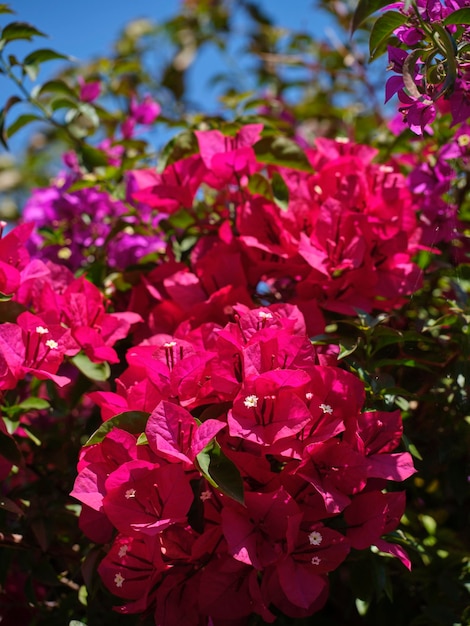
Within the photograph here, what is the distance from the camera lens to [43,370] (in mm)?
759

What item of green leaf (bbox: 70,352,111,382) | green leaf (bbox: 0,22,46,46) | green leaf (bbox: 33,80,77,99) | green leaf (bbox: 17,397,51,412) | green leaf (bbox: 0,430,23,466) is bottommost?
green leaf (bbox: 0,430,23,466)

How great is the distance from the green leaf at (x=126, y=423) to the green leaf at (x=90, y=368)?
0.14 m

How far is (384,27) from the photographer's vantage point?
2.25 ft

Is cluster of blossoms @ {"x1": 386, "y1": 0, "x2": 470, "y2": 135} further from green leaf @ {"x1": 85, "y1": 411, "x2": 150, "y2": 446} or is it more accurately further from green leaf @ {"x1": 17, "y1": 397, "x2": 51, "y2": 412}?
green leaf @ {"x1": 17, "y1": 397, "x2": 51, "y2": 412}

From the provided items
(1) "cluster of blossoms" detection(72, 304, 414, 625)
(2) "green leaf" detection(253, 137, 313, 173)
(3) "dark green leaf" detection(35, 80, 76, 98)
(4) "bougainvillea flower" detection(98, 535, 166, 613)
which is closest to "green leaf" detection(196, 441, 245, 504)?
(1) "cluster of blossoms" detection(72, 304, 414, 625)

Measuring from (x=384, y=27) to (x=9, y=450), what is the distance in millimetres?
594

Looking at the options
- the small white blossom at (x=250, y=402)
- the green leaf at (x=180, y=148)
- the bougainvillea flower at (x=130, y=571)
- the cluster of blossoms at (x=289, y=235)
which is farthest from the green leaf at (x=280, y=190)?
the bougainvillea flower at (x=130, y=571)

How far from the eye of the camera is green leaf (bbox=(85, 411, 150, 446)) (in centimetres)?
69

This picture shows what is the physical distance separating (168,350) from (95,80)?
752 millimetres

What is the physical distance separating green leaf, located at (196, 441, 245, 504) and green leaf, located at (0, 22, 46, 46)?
2.21 ft

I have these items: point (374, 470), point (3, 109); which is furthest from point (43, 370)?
point (3, 109)

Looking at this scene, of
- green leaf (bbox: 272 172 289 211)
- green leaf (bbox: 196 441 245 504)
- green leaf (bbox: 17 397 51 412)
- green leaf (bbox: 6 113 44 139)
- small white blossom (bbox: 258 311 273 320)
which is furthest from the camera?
green leaf (bbox: 6 113 44 139)

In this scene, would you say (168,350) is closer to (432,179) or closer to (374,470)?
(374,470)

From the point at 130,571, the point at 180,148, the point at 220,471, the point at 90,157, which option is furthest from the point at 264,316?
the point at 90,157
